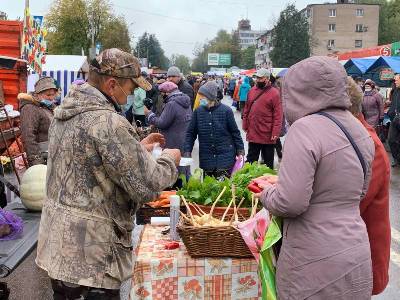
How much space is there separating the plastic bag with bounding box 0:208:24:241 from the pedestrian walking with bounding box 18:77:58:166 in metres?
2.05

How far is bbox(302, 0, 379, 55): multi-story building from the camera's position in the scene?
9412 cm

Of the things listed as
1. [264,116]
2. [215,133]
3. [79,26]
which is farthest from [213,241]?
[79,26]

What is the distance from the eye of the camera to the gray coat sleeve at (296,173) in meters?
2.40

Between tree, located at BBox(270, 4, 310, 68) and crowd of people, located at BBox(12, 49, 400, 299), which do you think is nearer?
crowd of people, located at BBox(12, 49, 400, 299)

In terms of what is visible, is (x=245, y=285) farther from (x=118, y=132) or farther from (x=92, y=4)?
(x=92, y=4)

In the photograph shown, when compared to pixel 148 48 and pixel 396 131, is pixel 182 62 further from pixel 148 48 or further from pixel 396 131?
pixel 396 131

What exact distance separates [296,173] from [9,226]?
2477 mm

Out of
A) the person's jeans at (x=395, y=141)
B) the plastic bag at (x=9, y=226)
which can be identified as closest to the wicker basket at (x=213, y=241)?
the plastic bag at (x=9, y=226)

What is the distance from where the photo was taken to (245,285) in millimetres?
3592

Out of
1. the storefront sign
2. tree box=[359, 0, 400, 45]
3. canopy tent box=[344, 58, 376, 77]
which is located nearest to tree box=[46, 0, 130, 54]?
canopy tent box=[344, 58, 376, 77]

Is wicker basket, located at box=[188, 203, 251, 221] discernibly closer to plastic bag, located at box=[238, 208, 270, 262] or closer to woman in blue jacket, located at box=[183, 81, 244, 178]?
plastic bag, located at box=[238, 208, 270, 262]

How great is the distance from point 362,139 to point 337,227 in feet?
1.40

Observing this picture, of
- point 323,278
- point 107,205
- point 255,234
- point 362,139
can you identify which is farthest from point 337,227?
point 107,205

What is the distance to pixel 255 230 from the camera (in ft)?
10.7
